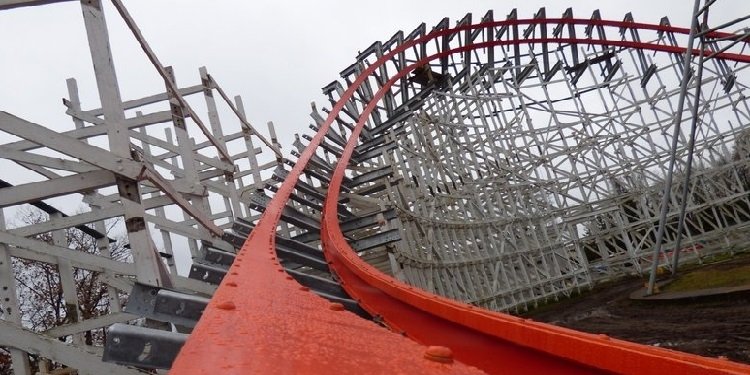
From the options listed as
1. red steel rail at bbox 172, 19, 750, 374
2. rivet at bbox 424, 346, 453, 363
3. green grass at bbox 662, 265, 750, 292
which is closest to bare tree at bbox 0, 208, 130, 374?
green grass at bbox 662, 265, 750, 292

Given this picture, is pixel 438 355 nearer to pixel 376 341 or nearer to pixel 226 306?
pixel 376 341

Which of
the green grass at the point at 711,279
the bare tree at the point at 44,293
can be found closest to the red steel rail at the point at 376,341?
the green grass at the point at 711,279

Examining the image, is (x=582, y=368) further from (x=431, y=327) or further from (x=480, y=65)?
(x=480, y=65)

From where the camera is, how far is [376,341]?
0.91 meters

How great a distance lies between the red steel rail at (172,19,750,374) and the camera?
72 centimetres

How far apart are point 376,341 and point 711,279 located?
395 inches

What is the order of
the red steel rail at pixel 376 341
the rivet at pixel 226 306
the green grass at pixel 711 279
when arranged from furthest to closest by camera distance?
1. the green grass at pixel 711 279
2. the rivet at pixel 226 306
3. the red steel rail at pixel 376 341

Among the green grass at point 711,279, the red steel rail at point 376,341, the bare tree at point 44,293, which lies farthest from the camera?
the bare tree at point 44,293

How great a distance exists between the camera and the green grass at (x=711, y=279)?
8.61 metres

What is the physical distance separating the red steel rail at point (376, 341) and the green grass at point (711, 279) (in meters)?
7.68

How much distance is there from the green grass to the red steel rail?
7.68m

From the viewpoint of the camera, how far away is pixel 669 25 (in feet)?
39.8

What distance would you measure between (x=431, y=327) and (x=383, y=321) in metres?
0.54

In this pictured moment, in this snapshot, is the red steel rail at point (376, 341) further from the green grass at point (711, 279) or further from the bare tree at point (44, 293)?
the bare tree at point (44, 293)
